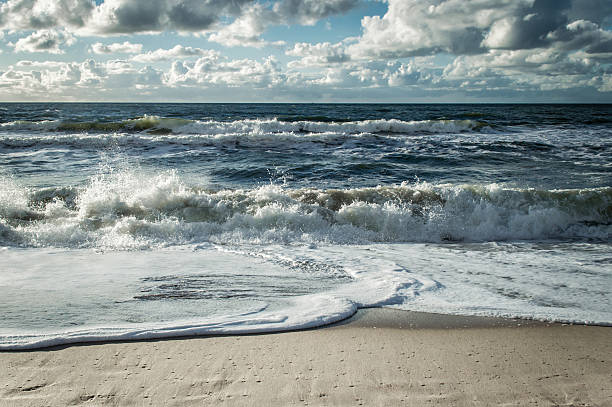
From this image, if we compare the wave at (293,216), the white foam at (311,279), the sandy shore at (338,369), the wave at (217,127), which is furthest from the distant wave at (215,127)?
the sandy shore at (338,369)

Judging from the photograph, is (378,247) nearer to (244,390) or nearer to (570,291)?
(570,291)

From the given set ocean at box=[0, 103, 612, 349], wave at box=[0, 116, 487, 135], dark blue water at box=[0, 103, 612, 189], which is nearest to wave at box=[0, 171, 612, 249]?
ocean at box=[0, 103, 612, 349]

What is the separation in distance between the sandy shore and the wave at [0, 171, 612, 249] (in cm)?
317

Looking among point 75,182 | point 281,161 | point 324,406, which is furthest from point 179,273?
point 281,161

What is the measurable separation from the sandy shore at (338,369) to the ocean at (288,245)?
24 centimetres

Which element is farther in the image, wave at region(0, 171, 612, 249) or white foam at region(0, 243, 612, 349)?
wave at region(0, 171, 612, 249)

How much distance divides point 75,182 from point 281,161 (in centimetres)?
635

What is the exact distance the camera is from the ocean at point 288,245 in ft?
11.9

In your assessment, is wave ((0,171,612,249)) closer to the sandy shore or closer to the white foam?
the white foam

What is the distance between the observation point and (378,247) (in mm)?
6023

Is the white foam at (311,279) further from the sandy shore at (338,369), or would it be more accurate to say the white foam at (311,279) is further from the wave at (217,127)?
the wave at (217,127)

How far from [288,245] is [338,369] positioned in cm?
347

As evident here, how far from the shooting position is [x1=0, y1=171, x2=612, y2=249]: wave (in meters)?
6.36

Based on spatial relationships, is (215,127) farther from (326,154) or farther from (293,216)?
(293,216)
